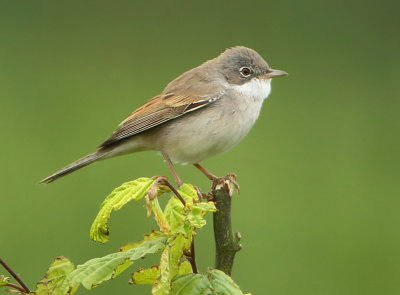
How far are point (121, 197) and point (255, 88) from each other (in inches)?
82.2

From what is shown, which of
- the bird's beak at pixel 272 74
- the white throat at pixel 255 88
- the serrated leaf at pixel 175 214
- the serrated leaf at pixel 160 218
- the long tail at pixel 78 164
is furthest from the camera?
the bird's beak at pixel 272 74

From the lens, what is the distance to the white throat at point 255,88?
171 inches

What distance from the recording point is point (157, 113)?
13.6ft

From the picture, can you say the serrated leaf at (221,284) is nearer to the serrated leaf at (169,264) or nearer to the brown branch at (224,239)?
the serrated leaf at (169,264)

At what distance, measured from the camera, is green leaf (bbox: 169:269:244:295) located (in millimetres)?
2367

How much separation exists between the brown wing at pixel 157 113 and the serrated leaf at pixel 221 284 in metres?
1.73

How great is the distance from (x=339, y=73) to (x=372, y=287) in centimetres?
216

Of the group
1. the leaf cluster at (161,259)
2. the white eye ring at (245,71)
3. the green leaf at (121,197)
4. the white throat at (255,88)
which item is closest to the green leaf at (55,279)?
the leaf cluster at (161,259)

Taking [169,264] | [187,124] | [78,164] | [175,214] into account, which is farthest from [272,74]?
[169,264]

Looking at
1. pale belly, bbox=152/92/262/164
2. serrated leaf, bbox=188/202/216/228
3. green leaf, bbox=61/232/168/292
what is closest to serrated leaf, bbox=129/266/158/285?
green leaf, bbox=61/232/168/292

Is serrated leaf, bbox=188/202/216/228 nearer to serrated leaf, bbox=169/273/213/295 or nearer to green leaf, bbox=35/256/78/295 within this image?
serrated leaf, bbox=169/273/213/295

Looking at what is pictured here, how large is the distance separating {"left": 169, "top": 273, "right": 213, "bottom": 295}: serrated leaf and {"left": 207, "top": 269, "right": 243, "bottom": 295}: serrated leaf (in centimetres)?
2

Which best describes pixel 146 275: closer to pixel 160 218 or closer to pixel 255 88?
pixel 160 218

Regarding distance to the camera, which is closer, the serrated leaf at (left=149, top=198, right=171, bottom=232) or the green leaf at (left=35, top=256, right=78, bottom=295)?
the green leaf at (left=35, top=256, right=78, bottom=295)
